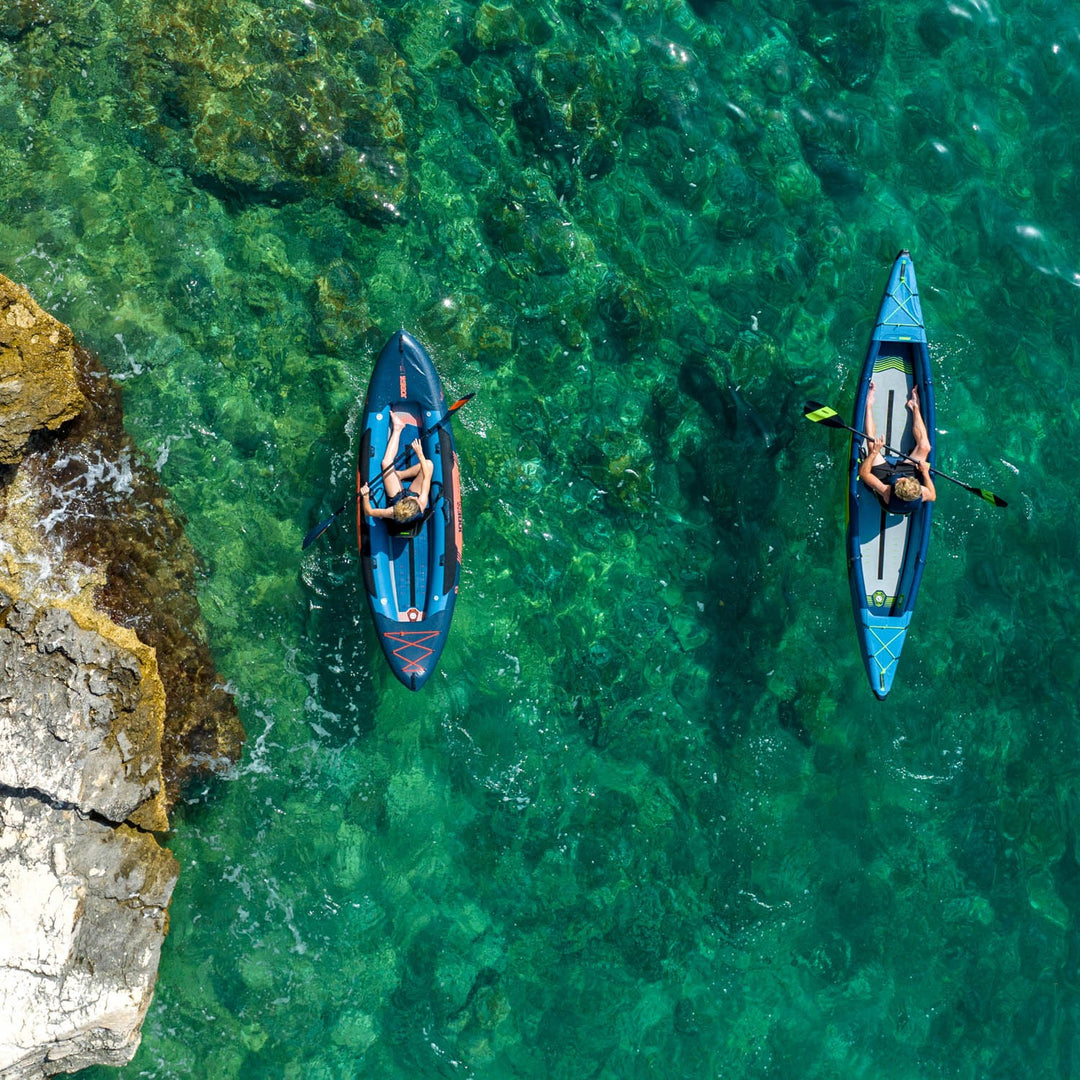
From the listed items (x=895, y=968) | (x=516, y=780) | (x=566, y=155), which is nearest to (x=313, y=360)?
(x=566, y=155)

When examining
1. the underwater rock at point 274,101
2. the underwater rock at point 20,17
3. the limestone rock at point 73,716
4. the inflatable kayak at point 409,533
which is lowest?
the limestone rock at point 73,716

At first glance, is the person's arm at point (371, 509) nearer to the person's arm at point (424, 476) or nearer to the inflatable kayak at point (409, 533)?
the inflatable kayak at point (409, 533)

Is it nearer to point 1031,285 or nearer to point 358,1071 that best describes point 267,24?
point 1031,285

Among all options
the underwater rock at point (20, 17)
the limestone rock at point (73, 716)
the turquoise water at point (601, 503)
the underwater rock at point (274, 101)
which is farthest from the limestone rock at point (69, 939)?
the underwater rock at point (20, 17)

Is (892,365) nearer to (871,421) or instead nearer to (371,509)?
(871,421)

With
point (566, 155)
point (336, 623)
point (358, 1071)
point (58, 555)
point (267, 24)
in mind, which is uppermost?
point (267, 24)

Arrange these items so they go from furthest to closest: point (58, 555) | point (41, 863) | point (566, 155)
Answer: point (566, 155) → point (58, 555) → point (41, 863)
